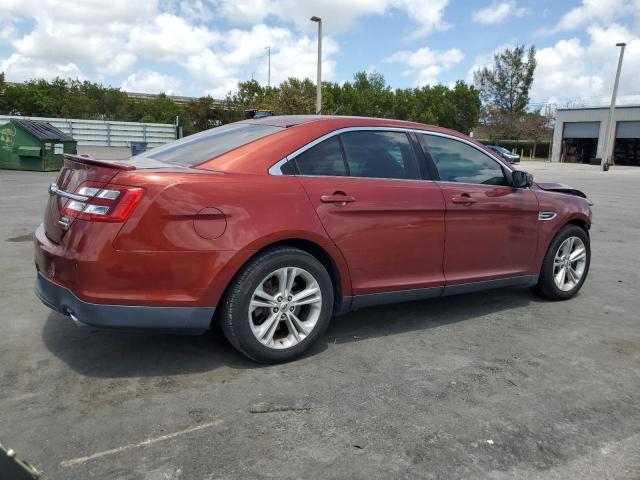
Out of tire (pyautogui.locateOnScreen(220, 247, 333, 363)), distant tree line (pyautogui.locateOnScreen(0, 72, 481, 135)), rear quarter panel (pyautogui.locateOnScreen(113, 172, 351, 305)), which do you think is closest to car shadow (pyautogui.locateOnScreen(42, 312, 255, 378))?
tire (pyautogui.locateOnScreen(220, 247, 333, 363))

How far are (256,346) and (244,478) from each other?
1116mm

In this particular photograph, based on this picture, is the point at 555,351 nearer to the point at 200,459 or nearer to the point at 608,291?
the point at 608,291

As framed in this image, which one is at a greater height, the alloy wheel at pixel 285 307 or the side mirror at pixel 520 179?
the side mirror at pixel 520 179

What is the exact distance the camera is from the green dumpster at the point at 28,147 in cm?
1712

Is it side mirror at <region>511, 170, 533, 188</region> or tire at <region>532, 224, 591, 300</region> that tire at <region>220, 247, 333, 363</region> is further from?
tire at <region>532, 224, 591, 300</region>

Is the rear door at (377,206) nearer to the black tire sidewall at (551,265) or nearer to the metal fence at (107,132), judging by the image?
the black tire sidewall at (551,265)

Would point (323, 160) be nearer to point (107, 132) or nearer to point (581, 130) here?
point (107, 132)

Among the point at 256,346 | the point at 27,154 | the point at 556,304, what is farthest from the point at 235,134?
the point at 27,154

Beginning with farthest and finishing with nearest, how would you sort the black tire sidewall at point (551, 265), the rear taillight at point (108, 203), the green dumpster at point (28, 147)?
the green dumpster at point (28, 147), the black tire sidewall at point (551, 265), the rear taillight at point (108, 203)

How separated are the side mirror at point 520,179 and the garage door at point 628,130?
53.1 m

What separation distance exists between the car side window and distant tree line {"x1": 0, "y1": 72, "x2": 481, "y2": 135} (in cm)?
4404

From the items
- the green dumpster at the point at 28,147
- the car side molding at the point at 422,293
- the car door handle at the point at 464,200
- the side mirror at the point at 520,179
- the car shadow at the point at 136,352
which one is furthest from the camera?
the green dumpster at the point at 28,147

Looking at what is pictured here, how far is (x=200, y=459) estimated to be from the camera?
252 centimetres

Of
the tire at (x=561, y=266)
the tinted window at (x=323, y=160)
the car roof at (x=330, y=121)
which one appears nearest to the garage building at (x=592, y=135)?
the tire at (x=561, y=266)
